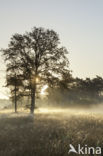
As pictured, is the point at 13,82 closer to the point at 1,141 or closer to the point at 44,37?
the point at 44,37

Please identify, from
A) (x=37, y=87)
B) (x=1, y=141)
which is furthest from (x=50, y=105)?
(x=1, y=141)

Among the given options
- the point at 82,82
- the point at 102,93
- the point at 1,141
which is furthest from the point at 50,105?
the point at 1,141

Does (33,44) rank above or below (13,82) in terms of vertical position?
above

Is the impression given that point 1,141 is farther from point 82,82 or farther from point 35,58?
point 82,82

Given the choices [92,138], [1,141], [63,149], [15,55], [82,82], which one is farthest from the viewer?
[82,82]

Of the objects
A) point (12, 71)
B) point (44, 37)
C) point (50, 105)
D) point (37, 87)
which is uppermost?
point (44, 37)

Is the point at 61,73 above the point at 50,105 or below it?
above

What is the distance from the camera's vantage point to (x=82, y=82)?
77.5 metres

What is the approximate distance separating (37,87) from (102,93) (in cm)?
6004

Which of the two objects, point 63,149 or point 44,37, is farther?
point 44,37

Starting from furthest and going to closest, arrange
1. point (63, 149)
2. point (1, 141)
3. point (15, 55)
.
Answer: point (15, 55), point (1, 141), point (63, 149)

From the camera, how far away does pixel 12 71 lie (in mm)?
26438

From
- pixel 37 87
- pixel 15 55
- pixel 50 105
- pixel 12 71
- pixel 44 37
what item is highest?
pixel 44 37

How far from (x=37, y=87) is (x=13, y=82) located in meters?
3.01
